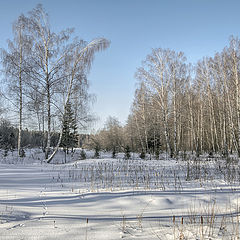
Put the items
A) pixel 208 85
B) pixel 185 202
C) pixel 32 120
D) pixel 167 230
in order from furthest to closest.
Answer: pixel 208 85 → pixel 32 120 → pixel 185 202 → pixel 167 230

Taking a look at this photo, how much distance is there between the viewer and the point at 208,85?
55.5 feet

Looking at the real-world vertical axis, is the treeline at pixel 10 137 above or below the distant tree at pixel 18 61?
below

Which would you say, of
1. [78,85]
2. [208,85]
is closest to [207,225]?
[78,85]

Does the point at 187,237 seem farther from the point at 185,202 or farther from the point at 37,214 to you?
the point at 37,214

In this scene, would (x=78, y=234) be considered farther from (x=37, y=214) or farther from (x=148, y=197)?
(x=148, y=197)

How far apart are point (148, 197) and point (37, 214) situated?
202 centimetres

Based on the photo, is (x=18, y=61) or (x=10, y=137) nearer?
(x=18, y=61)

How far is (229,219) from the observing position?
2402mm

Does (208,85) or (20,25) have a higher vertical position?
(20,25)

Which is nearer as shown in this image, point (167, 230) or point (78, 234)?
point (78, 234)

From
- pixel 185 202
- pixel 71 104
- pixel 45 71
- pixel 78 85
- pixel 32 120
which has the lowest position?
pixel 185 202

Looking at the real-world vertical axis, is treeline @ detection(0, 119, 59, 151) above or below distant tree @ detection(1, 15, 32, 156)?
below

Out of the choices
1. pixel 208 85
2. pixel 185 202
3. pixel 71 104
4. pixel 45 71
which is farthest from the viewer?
pixel 208 85

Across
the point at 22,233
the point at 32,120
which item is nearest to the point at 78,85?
the point at 32,120
